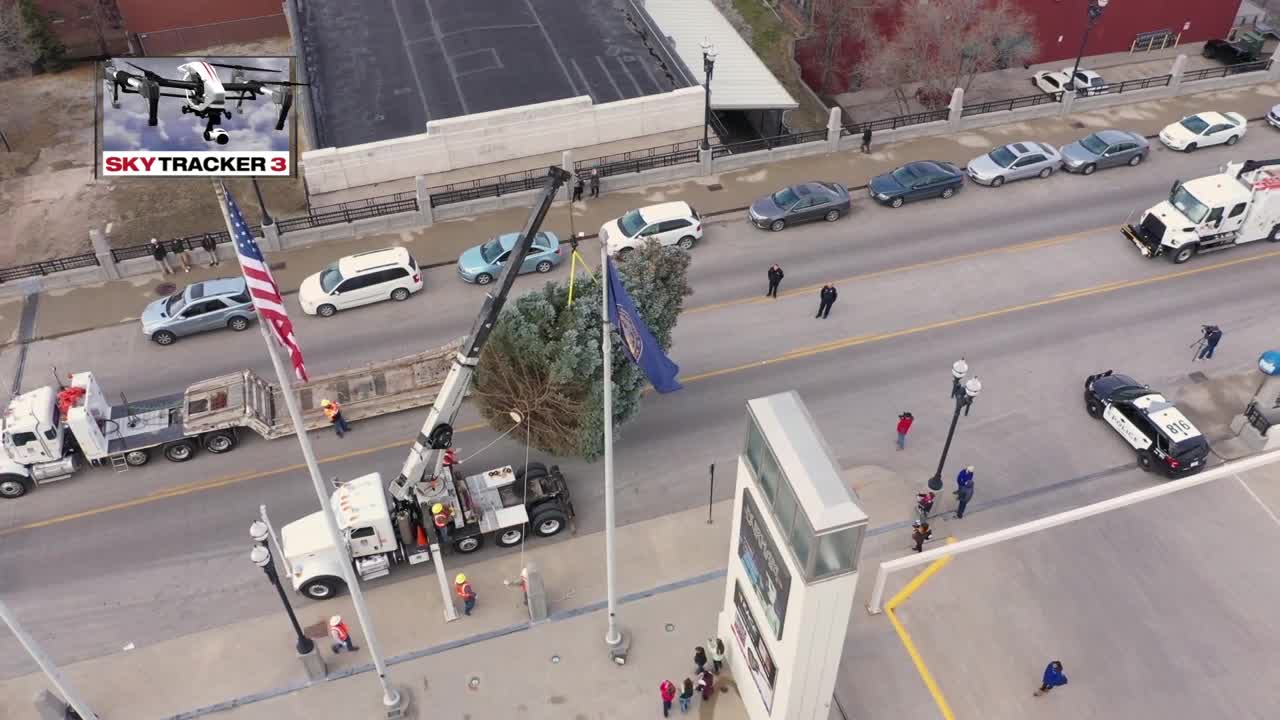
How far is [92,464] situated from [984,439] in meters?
24.5

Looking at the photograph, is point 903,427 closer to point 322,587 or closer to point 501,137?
point 322,587

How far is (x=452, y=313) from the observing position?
1238 inches

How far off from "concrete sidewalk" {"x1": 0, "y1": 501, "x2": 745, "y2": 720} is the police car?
11.7 meters

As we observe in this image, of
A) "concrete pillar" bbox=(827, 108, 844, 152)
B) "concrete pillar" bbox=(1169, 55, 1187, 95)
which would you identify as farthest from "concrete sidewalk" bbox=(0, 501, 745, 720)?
"concrete pillar" bbox=(1169, 55, 1187, 95)

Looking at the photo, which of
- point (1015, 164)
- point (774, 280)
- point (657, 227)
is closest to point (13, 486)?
point (657, 227)

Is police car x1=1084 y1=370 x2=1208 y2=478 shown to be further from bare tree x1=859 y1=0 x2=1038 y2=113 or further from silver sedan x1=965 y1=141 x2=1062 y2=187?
bare tree x1=859 y1=0 x2=1038 y2=113

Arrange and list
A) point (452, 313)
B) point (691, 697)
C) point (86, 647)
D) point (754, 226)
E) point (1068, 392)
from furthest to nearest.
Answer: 1. point (754, 226)
2. point (452, 313)
3. point (1068, 392)
4. point (86, 647)
5. point (691, 697)

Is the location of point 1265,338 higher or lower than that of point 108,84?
lower

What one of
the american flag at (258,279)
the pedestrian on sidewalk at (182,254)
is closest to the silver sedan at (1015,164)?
the american flag at (258,279)

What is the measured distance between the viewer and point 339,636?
69.1 ft

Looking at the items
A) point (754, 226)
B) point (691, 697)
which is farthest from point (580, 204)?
point (691, 697)

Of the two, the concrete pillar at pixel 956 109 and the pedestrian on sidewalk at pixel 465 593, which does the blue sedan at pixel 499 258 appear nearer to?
the pedestrian on sidewalk at pixel 465 593

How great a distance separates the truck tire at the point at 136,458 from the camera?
2558 centimetres

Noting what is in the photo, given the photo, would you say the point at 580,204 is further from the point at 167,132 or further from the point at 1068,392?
the point at 167,132
